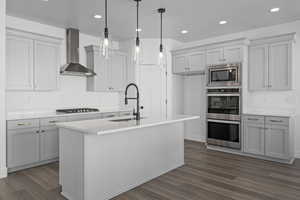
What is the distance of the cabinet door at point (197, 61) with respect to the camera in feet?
17.0

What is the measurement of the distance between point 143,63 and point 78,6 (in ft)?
7.74

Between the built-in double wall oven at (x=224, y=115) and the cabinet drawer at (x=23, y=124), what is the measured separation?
3757mm

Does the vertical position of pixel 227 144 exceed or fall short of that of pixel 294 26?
it falls short

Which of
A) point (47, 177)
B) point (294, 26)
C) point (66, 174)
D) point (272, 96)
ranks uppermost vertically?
point (294, 26)

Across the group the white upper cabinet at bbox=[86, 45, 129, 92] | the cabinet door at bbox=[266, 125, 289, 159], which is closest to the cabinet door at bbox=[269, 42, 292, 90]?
the cabinet door at bbox=[266, 125, 289, 159]

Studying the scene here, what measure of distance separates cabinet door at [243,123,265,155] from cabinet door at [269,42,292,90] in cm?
92

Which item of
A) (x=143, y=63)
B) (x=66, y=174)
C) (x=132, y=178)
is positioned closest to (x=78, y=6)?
(x=143, y=63)

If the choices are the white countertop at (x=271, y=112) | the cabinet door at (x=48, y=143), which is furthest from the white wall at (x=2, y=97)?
the white countertop at (x=271, y=112)

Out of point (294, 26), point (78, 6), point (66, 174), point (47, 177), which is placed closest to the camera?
point (66, 174)

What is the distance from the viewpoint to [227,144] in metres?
4.69

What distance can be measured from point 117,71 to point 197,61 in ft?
7.01

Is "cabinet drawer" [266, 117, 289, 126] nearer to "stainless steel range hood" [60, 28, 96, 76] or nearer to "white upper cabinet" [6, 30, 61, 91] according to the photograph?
"stainless steel range hood" [60, 28, 96, 76]

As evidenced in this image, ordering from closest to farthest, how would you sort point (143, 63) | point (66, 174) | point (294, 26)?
1. point (66, 174)
2. point (294, 26)
3. point (143, 63)

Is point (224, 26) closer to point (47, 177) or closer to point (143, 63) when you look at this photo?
point (143, 63)
